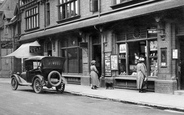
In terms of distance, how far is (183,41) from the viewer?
13.8 metres

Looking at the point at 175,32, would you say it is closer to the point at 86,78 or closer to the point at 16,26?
the point at 86,78

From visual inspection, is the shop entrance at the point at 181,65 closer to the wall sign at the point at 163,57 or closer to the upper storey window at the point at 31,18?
the wall sign at the point at 163,57

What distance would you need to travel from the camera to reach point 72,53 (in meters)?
21.9

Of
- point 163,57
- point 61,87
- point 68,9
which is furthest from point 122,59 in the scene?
point 68,9

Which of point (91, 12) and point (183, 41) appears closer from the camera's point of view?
point (183, 41)

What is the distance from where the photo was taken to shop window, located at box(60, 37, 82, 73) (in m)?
21.0

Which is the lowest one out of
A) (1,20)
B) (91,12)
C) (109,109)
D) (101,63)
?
(109,109)

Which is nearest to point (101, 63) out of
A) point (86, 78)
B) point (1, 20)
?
point (86, 78)

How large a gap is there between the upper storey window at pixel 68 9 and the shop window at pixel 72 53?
1840 millimetres

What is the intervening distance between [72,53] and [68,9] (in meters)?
3.50

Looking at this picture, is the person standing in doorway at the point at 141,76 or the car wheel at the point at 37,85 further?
the car wheel at the point at 37,85

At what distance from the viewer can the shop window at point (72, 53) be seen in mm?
20984

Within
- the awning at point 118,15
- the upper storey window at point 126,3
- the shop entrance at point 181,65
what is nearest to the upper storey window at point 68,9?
the awning at point 118,15

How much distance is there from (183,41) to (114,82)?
516 centimetres
